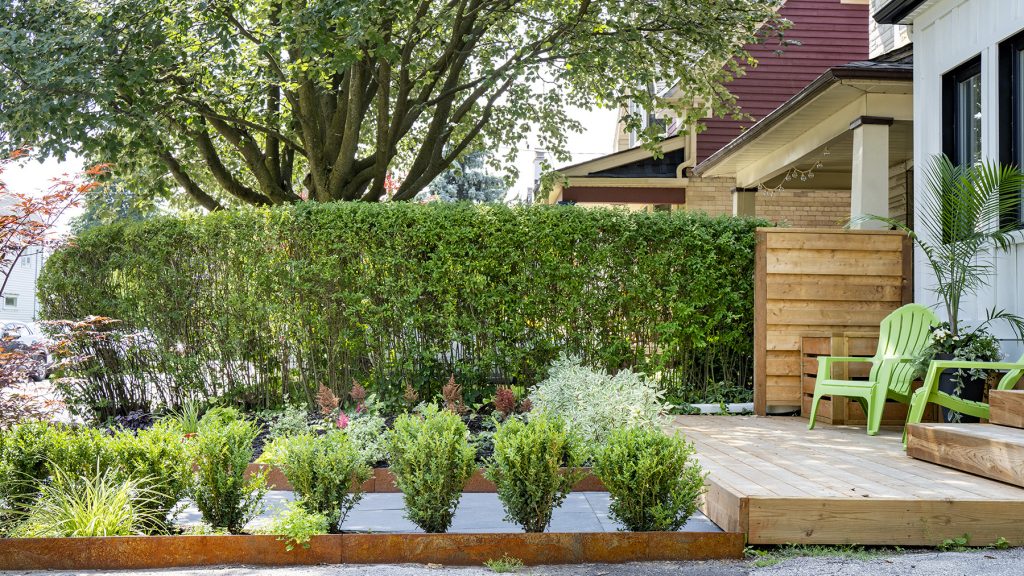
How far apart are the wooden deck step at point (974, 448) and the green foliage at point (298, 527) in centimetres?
333

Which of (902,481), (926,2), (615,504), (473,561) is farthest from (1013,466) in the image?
(926,2)

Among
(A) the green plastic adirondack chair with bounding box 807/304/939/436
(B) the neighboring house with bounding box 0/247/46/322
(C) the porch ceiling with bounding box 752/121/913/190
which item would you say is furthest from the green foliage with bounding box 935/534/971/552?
(B) the neighboring house with bounding box 0/247/46/322

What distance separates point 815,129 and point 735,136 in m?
5.33

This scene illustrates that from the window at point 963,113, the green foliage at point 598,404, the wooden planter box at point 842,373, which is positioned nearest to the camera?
the green foliage at point 598,404

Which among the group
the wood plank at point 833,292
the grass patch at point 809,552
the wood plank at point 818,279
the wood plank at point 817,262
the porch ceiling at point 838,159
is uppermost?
the porch ceiling at point 838,159

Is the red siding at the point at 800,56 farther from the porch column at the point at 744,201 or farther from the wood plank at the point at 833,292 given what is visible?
the wood plank at the point at 833,292

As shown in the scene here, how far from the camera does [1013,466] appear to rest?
4.31 m

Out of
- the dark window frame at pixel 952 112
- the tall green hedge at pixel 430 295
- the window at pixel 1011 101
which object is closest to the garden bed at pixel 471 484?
the tall green hedge at pixel 430 295

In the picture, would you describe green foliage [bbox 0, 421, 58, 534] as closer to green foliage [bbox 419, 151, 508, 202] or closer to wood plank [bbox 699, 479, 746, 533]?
wood plank [bbox 699, 479, 746, 533]

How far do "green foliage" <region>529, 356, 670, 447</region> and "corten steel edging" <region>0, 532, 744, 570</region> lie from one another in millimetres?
853

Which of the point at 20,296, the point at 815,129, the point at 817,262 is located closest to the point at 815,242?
the point at 817,262

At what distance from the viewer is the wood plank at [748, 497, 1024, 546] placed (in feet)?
12.9

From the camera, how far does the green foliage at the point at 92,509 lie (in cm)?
387

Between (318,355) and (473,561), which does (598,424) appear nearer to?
(473,561)
